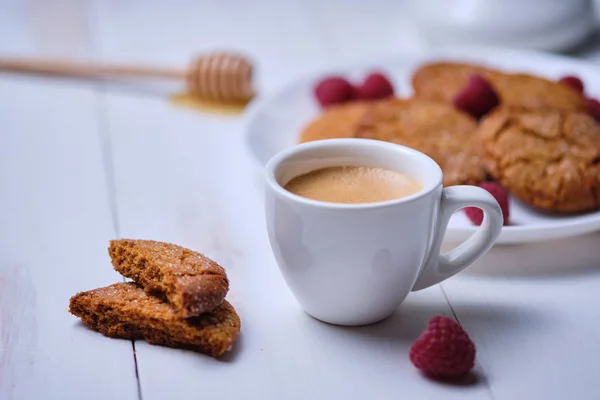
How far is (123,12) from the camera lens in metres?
3.01

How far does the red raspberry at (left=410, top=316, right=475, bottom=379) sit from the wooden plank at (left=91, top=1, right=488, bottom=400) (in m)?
0.04

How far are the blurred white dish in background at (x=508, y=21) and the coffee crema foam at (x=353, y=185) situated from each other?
4.26 ft

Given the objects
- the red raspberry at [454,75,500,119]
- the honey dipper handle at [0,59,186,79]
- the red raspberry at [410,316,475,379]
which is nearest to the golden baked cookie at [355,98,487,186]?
the red raspberry at [454,75,500,119]

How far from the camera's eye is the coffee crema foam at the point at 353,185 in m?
1.17

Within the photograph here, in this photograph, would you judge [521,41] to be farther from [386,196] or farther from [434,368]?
[434,368]

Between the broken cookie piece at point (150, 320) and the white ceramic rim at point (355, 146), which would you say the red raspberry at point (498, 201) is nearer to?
the white ceramic rim at point (355, 146)

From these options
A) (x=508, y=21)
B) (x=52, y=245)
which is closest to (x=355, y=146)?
(x=52, y=245)

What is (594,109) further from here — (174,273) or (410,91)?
(174,273)

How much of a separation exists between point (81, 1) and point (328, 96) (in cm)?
153

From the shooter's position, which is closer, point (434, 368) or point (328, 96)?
point (434, 368)

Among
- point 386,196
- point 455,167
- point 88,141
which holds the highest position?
point 386,196

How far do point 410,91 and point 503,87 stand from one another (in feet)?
1.00

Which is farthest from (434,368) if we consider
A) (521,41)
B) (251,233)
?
(521,41)

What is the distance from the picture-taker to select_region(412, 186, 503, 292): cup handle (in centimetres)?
117
